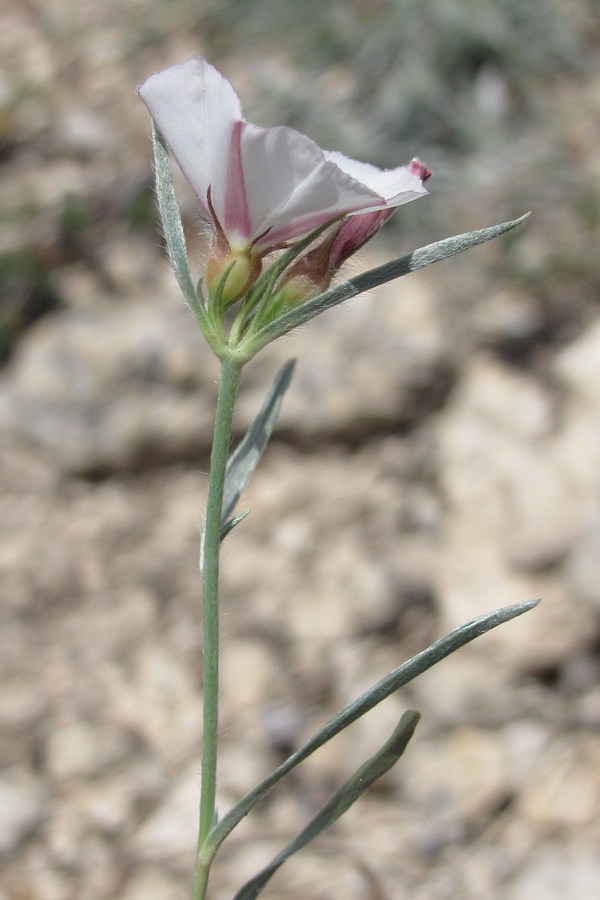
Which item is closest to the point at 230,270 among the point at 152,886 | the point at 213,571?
the point at 213,571

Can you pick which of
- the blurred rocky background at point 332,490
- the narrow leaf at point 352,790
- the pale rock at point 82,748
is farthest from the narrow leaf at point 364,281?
the pale rock at point 82,748

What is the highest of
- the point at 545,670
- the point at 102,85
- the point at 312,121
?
the point at 102,85

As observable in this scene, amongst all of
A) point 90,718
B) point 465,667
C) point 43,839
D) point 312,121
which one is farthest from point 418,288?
point 43,839

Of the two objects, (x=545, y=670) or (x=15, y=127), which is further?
(x=15, y=127)

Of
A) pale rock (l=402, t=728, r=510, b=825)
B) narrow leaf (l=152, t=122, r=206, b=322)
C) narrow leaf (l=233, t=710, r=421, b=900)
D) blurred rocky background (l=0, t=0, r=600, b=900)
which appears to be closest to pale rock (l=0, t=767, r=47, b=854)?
blurred rocky background (l=0, t=0, r=600, b=900)

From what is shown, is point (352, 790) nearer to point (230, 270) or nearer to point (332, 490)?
point (230, 270)

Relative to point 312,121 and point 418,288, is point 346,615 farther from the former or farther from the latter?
point 312,121
